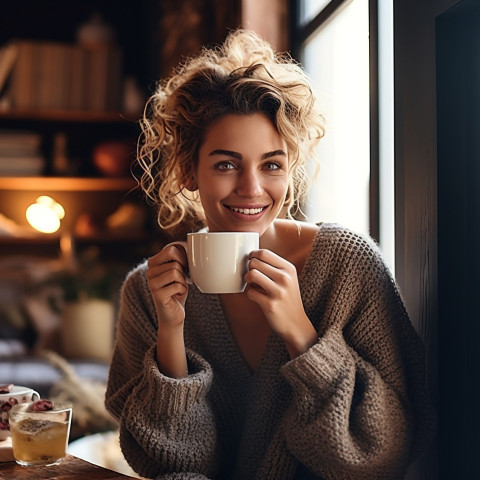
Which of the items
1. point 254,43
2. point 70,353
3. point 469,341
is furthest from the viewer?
point 70,353

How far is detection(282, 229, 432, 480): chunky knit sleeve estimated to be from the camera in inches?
46.6

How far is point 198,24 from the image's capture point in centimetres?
299

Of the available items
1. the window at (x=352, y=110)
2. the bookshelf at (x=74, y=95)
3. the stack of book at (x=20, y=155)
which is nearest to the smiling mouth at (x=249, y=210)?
the window at (x=352, y=110)

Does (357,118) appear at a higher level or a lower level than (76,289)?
higher

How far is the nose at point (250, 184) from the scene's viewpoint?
1.29 m

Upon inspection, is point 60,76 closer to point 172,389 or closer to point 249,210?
point 249,210

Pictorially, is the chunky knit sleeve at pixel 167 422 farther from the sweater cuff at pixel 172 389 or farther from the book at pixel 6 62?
the book at pixel 6 62

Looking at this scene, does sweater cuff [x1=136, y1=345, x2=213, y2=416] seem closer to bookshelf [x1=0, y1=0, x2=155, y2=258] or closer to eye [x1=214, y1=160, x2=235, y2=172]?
eye [x1=214, y1=160, x2=235, y2=172]

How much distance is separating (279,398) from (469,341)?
13.9 inches

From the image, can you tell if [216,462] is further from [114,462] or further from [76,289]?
[76,289]

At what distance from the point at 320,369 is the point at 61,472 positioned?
42 centimetres

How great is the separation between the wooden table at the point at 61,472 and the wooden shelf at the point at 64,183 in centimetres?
291

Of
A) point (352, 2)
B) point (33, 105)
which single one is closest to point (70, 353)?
point (33, 105)

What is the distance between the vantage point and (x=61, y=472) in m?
1.09
